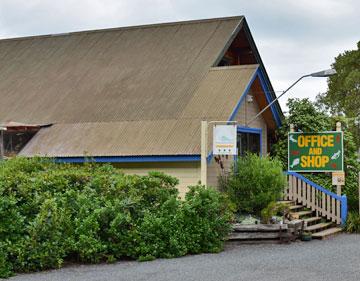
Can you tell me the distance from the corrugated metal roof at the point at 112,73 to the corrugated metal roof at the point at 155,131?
36cm

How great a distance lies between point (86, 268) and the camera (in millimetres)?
12625

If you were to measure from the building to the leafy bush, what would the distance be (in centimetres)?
98

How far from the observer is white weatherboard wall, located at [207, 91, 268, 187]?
19.2 meters

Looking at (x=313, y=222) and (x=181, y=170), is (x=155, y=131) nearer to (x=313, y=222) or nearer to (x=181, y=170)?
(x=181, y=170)

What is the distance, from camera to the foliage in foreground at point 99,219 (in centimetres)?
1255

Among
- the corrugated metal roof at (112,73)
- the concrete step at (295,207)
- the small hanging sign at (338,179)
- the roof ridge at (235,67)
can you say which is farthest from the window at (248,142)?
the small hanging sign at (338,179)

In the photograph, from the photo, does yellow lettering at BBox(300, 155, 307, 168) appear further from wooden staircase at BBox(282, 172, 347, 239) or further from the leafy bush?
the leafy bush

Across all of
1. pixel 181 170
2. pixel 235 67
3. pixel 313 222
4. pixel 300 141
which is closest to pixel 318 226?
pixel 313 222

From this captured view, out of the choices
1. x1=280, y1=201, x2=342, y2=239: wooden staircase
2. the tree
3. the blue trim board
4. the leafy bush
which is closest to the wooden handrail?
x1=280, y1=201, x2=342, y2=239: wooden staircase

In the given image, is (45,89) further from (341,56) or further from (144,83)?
(341,56)

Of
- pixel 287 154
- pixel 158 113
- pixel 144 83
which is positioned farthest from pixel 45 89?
pixel 287 154

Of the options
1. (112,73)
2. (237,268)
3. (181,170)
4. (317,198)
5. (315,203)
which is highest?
(112,73)

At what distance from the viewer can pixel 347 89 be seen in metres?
48.8

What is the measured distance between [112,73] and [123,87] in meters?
1.18
